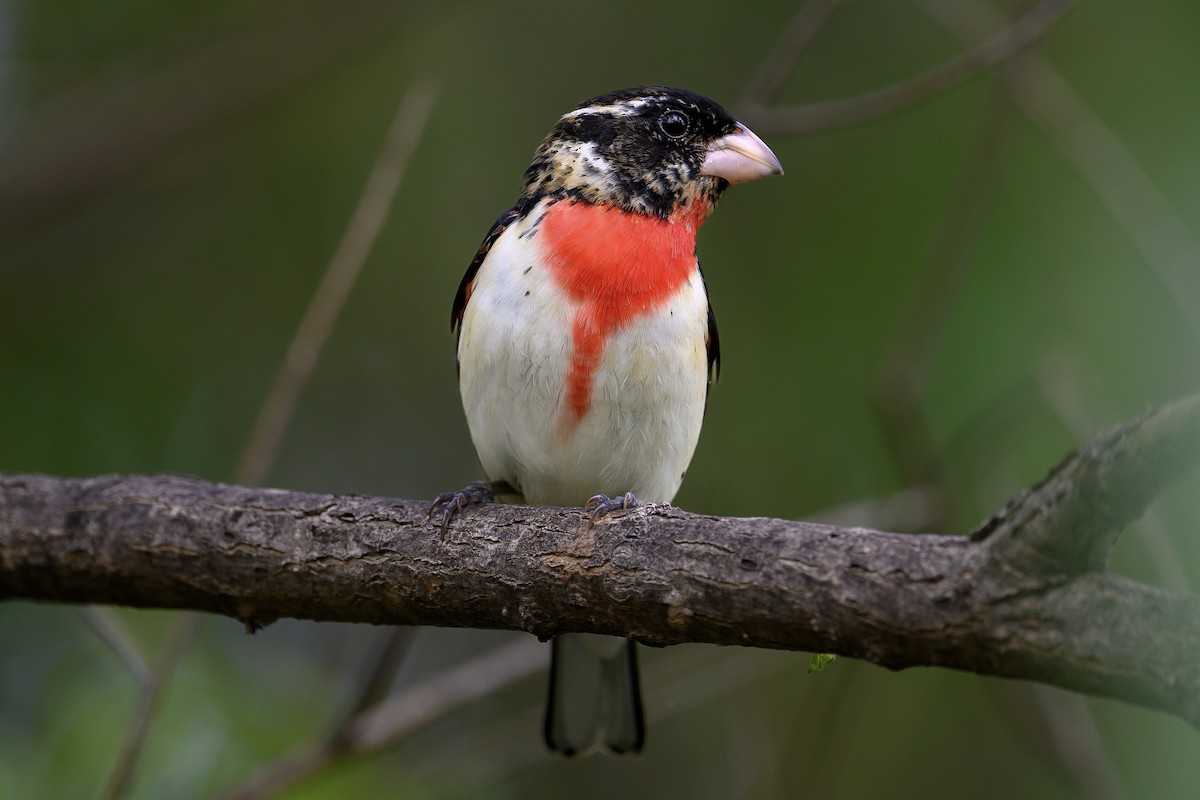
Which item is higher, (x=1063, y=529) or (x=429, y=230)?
(x=429, y=230)

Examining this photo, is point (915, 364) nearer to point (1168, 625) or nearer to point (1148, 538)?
point (1148, 538)

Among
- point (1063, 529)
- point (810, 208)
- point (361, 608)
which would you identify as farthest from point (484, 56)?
point (1063, 529)

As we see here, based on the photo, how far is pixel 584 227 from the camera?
3.45 metres

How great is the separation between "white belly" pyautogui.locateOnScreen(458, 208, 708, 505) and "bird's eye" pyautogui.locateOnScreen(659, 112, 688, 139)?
50cm

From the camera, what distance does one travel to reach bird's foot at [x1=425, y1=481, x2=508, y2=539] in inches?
119

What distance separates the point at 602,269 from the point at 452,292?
9.97ft

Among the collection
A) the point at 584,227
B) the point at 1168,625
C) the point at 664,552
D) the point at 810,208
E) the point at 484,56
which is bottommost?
the point at 1168,625

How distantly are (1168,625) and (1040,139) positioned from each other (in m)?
4.13

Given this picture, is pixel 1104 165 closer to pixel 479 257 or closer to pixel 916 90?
pixel 916 90

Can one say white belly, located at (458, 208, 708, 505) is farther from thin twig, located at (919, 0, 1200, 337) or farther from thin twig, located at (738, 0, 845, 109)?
thin twig, located at (919, 0, 1200, 337)

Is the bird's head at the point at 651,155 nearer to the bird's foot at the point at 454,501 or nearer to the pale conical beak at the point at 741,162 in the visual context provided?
the pale conical beak at the point at 741,162

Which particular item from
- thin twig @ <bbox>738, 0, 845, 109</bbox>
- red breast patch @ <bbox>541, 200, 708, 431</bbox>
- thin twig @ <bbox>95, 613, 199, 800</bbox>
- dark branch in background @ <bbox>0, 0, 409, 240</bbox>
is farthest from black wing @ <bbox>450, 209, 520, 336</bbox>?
dark branch in background @ <bbox>0, 0, 409, 240</bbox>

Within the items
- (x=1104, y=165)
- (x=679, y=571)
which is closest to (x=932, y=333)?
(x=1104, y=165)

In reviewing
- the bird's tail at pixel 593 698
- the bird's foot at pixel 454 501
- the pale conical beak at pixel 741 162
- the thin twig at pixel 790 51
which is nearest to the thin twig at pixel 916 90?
the thin twig at pixel 790 51
